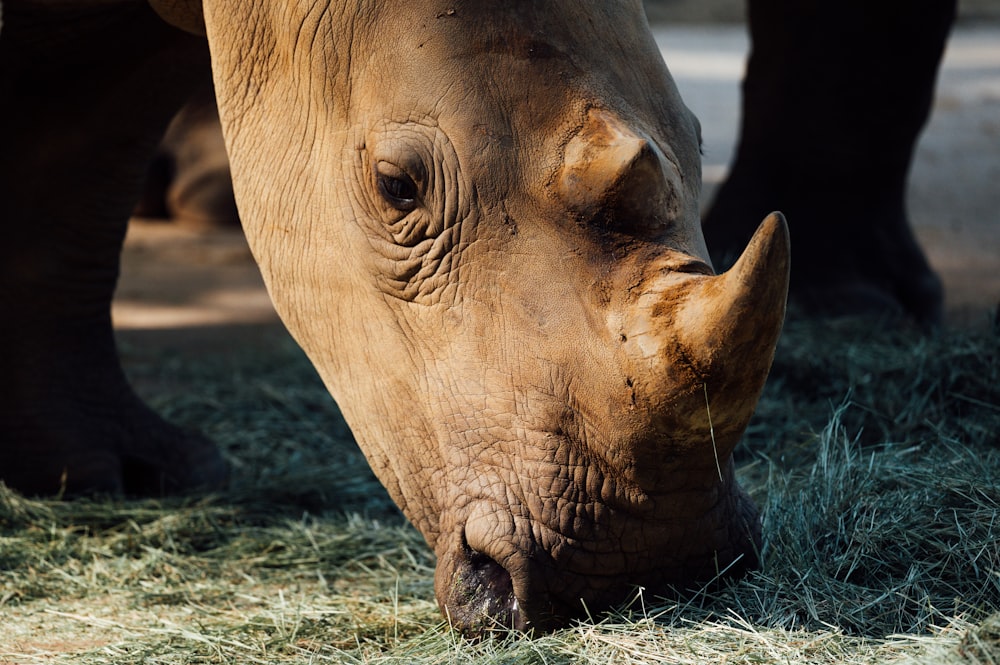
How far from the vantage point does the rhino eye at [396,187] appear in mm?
2221

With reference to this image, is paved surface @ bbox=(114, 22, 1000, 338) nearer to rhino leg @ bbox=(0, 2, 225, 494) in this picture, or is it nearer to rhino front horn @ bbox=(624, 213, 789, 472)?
rhino leg @ bbox=(0, 2, 225, 494)

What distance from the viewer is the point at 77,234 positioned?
3.55 metres

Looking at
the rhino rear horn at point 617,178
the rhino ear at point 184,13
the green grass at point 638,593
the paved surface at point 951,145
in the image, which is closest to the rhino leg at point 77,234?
the green grass at point 638,593

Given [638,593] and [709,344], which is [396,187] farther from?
[638,593]

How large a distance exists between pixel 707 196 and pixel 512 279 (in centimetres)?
609

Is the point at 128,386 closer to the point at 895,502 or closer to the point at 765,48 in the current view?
the point at 895,502

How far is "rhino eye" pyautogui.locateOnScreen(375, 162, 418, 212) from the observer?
87.4 inches

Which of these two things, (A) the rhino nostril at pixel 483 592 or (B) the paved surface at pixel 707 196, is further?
(B) the paved surface at pixel 707 196

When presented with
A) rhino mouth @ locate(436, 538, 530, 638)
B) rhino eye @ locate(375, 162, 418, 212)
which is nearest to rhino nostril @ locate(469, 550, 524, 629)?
rhino mouth @ locate(436, 538, 530, 638)

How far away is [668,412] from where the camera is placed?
6.49 feet

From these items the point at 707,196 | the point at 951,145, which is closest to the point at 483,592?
the point at 707,196

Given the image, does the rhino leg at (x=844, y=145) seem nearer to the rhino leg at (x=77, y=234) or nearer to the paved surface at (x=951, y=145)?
the paved surface at (x=951, y=145)

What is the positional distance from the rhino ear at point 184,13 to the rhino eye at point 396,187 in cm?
71

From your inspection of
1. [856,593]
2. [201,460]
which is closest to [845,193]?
[201,460]
